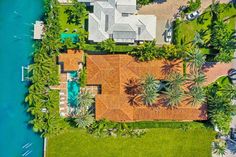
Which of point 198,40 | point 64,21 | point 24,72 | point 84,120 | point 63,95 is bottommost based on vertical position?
point 84,120

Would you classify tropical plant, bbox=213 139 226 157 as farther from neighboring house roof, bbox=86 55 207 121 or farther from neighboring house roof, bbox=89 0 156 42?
neighboring house roof, bbox=89 0 156 42

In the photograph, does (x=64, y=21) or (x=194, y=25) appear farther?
(x=64, y=21)

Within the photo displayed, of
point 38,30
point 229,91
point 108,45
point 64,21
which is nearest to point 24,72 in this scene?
point 38,30

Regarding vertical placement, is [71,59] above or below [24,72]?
above

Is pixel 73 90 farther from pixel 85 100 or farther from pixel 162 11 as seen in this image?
pixel 162 11

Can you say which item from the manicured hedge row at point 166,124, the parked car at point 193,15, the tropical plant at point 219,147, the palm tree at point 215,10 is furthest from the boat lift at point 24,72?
the tropical plant at point 219,147

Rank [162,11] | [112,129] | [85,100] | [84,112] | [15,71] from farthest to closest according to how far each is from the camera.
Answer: [15,71], [162,11], [112,129], [84,112], [85,100]

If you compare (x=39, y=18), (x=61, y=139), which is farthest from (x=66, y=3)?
(x=61, y=139)

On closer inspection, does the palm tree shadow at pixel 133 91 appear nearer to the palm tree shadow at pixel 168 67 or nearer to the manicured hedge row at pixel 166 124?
the manicured hedge row at pixel 166 124
